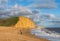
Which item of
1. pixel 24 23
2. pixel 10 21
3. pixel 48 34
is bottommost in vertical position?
pixel 48 34

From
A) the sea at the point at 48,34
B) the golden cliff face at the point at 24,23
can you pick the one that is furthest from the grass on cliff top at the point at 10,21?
the sea at the point at 48,34

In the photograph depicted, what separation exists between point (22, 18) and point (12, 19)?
21.2ft

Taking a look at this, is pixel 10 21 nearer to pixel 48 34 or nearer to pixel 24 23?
pixel 24 23

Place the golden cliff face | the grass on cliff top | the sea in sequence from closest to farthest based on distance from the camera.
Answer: the sea < the grass on cliff top < the golden cliff face

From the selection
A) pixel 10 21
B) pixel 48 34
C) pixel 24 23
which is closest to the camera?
pixel 48 34

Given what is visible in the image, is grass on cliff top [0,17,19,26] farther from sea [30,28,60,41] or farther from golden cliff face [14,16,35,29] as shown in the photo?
sea [30,28,60,41]

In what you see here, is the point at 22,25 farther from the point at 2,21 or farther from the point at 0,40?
the point at 0,40

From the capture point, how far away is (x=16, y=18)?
102438mm

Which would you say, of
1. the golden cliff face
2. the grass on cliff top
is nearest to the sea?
the grass on cliff top

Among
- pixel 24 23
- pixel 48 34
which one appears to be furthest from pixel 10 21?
pixel 48 34

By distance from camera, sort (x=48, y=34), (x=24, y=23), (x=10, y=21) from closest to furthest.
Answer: (x=48, y=34) → (x=10, y=21) → (x=24, y=23)

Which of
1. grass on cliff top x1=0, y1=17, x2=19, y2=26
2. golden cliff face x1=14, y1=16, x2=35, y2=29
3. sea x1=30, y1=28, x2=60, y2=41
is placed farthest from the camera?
golden cliff face x1=14, y1=16, x2=35, y2=29

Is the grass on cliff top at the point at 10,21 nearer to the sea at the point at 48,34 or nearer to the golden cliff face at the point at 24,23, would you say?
the golden cliff face at the point at 24,23

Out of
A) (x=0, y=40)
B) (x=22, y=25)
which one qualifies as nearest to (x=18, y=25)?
(x=22, y=25)
